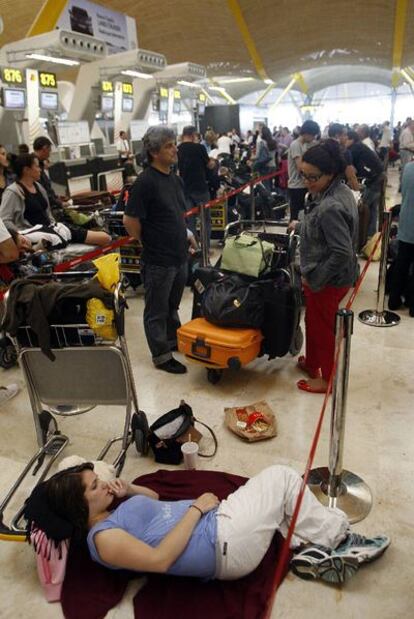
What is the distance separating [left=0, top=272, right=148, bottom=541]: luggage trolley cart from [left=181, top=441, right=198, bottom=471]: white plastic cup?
0.30m

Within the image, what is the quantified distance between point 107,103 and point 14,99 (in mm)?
3697

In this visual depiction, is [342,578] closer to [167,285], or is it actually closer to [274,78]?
[167,285]

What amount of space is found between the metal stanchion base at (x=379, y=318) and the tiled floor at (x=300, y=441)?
0.11 m

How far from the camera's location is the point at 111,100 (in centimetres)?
1295

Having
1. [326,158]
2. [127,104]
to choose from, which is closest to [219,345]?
[326,158]

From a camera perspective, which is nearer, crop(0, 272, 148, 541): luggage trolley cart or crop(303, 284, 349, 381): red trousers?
crop(0, 272, 148, 541): luggage trolley cart

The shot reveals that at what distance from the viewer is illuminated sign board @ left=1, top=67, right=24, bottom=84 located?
9.54 metres

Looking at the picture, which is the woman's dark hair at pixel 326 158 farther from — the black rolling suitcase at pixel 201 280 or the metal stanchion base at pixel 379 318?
the metal stanchion base at pixel 379 318

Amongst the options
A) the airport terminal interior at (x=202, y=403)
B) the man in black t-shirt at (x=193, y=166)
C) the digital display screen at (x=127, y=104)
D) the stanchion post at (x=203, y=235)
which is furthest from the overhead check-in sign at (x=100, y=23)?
the stanchion post at (x=203, y=235)

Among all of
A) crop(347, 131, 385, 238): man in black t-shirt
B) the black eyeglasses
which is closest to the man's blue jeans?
the black eyeglasses

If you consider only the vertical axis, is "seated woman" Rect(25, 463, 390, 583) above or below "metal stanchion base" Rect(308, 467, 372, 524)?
above

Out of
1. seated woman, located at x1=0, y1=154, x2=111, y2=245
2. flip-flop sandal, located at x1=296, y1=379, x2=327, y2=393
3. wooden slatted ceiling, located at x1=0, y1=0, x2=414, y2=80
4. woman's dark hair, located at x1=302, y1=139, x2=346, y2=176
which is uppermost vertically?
wooden slatted ceiling, located at x1=0, y1=0, x2=414, y2=80

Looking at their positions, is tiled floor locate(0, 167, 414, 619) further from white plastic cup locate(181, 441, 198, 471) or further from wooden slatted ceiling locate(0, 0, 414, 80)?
wooden slatted ceiling locate(0, 0, 414, 80)

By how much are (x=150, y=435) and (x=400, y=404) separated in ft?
6.01
